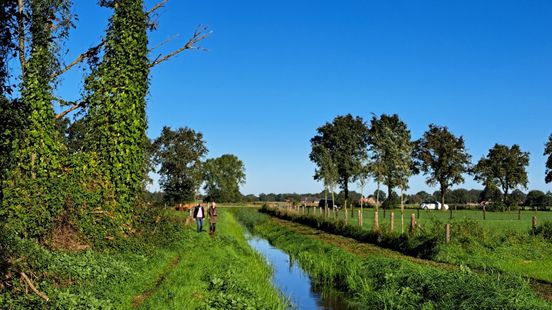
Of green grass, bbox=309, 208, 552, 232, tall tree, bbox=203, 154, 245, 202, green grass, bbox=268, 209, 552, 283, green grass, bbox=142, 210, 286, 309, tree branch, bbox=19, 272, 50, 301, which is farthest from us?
tall tree, bbox=203, 154, 245, 202

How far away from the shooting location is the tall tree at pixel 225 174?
151413mm

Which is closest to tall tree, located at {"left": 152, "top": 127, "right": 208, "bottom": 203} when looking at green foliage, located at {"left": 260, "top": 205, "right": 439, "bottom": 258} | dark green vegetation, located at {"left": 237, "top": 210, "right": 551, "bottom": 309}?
green foliage, located at {"left": 260, "top": 205, "right": 439, "bottom": 258}

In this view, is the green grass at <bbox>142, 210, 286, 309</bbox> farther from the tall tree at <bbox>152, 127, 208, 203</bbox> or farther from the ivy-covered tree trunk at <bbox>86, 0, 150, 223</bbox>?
the tall tree at <bbox>152, 127, 208, 203</bbox>

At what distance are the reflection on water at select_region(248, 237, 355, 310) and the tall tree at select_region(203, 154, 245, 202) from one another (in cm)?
11879

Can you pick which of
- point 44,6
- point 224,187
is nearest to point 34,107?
point 44,6

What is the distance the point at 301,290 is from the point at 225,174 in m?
142

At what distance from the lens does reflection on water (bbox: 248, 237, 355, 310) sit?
16547 millimetres

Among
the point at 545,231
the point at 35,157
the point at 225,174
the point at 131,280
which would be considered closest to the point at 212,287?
the point at 131,280

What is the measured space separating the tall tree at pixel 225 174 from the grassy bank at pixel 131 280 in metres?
125

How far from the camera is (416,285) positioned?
Result: 576 inches

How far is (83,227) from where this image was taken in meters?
17.2

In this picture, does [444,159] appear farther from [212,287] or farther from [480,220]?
[212,287]

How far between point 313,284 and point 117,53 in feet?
39.3

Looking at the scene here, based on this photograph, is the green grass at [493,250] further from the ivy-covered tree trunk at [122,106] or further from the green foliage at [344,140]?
the green foliage at [344,140]
